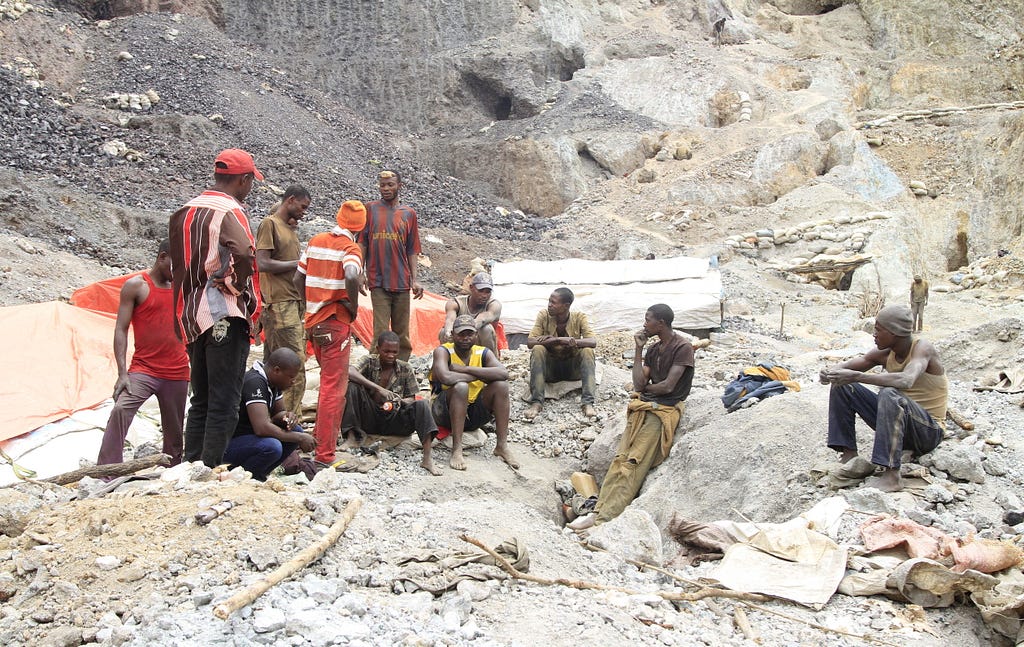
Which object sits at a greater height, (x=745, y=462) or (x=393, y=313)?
(x=393, y=313)

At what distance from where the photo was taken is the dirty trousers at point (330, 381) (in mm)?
5660

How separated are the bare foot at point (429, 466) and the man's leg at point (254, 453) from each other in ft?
4.22

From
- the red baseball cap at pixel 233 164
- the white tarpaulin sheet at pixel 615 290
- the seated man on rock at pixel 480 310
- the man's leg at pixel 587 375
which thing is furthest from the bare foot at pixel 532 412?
the red baseball cap at pixel 233 164

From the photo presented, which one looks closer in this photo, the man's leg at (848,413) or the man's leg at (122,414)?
the man's leg at (122,414)

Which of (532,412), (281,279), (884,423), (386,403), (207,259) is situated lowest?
(532,412)

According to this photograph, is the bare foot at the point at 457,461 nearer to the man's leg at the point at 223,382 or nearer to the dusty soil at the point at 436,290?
the dusty soil at the point at 436,290

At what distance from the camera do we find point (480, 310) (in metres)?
7.42

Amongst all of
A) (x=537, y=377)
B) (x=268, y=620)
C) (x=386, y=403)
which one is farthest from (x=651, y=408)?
(x=268, y=620)

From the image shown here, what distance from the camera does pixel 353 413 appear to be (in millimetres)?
6227

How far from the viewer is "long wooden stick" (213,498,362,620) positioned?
10.3 feet

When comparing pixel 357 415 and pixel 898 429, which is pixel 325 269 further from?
pixel 898 429

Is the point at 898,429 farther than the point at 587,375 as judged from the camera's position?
No

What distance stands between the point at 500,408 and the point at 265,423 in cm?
196

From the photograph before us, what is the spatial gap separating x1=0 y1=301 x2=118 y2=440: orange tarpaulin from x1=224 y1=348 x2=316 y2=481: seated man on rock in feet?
5.63
